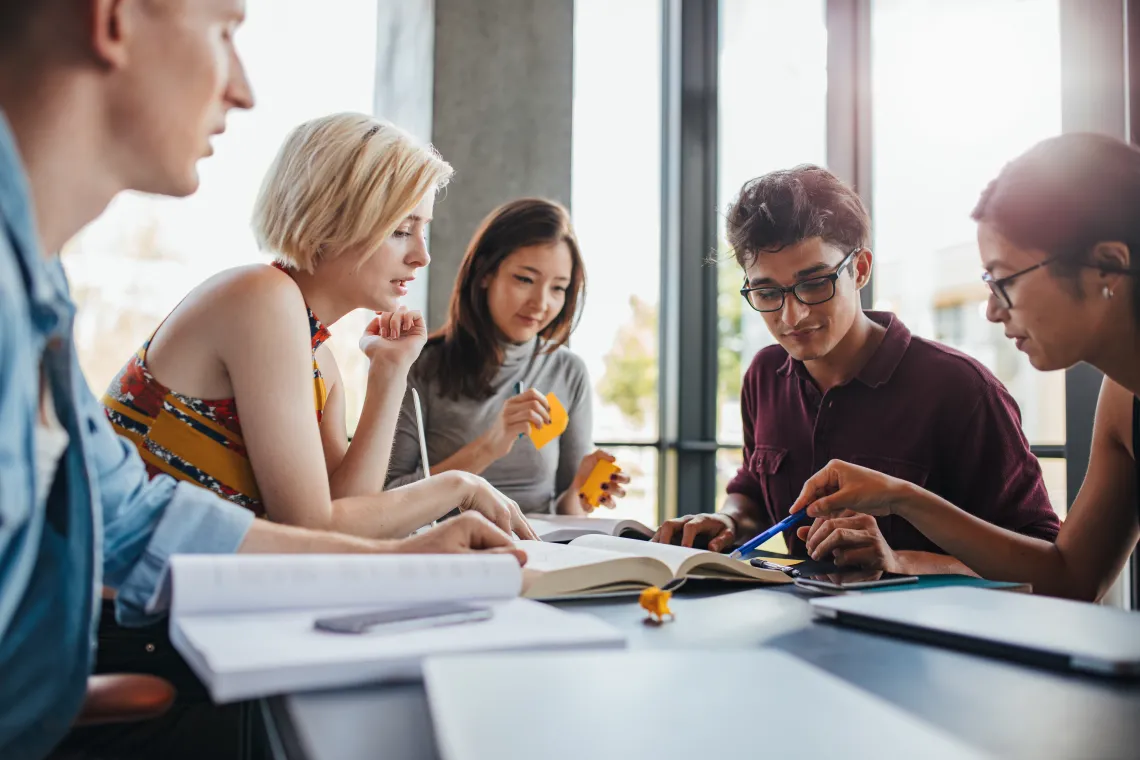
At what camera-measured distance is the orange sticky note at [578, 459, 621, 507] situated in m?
2.26

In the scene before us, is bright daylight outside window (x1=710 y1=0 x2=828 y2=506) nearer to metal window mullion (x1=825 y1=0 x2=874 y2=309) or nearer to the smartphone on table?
metal window mullion (x1=825 y1=0 x2=874 y2=309)

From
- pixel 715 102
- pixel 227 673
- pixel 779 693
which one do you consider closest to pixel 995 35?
pixel 715 102

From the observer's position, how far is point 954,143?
285cm

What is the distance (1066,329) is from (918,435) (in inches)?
21.5

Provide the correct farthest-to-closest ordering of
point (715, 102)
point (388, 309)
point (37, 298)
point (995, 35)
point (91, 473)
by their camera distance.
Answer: point (715, 102), point (995, 35), point (388, 309), point (91, 473), point (37, 298)

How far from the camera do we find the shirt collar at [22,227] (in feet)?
2.03

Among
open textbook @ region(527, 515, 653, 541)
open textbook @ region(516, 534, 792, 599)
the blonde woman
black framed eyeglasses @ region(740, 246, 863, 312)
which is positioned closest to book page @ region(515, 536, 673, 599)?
open textbook @ region(516, 534, 792, 599)

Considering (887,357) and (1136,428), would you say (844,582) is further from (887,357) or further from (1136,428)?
(887,357)

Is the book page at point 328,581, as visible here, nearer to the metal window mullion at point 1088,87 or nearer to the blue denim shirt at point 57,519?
the blue denim shirt at point 57,519

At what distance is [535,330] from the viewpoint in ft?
9.11

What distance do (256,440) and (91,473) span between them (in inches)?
19.7

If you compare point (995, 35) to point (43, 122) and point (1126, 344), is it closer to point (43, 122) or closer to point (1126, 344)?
point (1126, 344)

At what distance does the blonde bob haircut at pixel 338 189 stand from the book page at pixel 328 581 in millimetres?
856

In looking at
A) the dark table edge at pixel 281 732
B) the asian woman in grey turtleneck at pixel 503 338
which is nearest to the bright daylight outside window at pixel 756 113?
the asian woman in grey turtleneck at pixel 503 338
